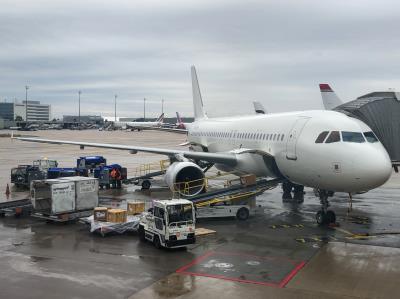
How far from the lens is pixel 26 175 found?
31.6 meters

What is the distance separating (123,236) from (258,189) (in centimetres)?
723

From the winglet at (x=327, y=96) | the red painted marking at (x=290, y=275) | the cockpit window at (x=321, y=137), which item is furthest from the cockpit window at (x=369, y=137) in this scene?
the winglet at (x=327, y=96)

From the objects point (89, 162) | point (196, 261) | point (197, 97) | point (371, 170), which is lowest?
point (196, 261)

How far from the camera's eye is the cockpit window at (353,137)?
60.1 feet

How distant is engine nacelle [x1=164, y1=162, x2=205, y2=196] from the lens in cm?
2262

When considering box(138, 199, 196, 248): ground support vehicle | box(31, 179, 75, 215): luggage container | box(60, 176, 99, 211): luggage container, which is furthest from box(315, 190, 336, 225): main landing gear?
box(31, 179, 75, 215): luggage container

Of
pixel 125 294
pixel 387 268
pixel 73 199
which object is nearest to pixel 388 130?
pixel 387 268

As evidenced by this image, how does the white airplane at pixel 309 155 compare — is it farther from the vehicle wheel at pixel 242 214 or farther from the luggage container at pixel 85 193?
the luggage container at pixel 85 193

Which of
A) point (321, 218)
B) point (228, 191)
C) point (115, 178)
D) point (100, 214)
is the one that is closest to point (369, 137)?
point (321, 218)

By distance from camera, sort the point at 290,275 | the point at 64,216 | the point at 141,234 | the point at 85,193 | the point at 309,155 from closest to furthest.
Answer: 1. the point at 290,275
2. the point at 141,234
3. the point at 309,155
4. the point at 64,216
5. the point at 85,193

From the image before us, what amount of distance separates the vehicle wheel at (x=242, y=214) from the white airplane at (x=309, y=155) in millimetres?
2495

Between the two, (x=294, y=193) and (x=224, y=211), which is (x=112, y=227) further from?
(x=294, y=193)

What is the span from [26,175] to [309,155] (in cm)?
2048

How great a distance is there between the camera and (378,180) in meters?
17.4
